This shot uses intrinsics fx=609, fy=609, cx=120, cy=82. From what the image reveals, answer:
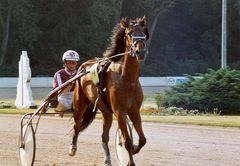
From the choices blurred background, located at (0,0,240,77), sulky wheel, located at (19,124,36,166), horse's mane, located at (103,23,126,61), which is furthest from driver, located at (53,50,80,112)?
blurred background, located at (0,0,240,77)

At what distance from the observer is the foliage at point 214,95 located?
21844 mm

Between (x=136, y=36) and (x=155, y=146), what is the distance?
449cm

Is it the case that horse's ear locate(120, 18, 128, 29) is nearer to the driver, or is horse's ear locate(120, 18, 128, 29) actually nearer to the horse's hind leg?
the horse's hind leg

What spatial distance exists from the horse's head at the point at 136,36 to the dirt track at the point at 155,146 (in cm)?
214

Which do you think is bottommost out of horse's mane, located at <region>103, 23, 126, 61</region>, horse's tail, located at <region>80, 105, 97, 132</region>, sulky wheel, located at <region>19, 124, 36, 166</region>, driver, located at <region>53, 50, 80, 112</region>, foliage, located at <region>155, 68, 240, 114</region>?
foliage, located at <region>155, 68, 240, 114</region>

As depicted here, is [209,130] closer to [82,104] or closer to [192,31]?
[82,104]

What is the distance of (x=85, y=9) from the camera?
2152 inches

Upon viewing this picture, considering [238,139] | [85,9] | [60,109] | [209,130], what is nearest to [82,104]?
[60,109]

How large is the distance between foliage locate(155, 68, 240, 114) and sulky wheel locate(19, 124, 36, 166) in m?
13.4

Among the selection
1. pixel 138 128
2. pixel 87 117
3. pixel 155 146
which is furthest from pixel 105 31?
pixel 138 128

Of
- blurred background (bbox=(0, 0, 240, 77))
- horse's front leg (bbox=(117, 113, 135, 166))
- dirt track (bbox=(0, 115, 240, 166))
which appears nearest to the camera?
horse's front leg (bbox=(117, 113, 135, 166))

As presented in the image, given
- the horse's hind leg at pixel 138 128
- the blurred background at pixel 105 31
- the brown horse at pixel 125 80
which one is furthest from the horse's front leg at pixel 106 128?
the blurred background at pixel 105 31

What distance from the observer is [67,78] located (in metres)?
9.66

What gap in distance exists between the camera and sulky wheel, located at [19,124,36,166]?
860 cm
